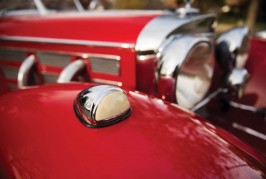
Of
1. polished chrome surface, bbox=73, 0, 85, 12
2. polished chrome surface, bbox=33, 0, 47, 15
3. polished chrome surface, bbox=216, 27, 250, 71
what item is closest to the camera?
polished chrome surface, bbox=216, 27, 250, 71

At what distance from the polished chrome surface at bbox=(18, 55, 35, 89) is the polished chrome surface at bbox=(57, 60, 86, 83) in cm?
37

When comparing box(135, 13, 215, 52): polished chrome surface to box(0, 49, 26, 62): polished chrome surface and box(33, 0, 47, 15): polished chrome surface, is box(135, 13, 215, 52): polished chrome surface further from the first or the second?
box(33, 0, 47, 15): polished chrome surface

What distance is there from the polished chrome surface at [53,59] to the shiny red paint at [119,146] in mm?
743

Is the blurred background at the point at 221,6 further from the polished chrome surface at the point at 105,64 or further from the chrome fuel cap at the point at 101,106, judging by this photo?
the chrome fuel cap at the point at 101,106

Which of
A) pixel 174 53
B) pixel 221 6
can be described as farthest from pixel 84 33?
pixel 221 6

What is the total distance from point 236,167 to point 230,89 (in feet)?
3.85

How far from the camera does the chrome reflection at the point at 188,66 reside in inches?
63.1

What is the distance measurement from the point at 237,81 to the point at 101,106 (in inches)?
50.1

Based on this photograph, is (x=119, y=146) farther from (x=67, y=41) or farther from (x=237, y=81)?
(x=237, y=81)

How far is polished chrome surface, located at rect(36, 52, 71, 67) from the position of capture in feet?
6.73

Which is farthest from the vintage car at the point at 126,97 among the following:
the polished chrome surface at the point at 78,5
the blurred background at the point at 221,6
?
the blurred background at the point at 221,6

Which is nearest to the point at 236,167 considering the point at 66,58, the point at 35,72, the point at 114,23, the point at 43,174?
the point at 43,174

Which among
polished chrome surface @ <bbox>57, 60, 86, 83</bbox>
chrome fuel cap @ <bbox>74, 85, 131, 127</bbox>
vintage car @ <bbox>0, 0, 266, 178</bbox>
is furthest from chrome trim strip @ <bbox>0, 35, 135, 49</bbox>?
chrome fuel cap @ <bbox>74, 85, 131, 127</bbox>

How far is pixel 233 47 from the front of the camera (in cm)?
224
